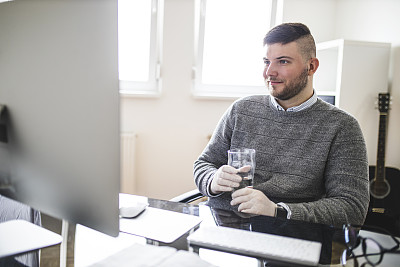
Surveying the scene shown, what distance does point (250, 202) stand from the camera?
1.12m

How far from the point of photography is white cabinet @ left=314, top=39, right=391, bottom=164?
2631 millimetres

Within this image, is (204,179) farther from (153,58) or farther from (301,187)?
(153,58)

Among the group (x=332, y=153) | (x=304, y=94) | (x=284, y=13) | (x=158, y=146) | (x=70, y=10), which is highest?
(x=284, y=13)

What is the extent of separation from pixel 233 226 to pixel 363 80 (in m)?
2.12

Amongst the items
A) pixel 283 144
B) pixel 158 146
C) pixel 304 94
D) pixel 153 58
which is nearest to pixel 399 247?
pixel 283 144

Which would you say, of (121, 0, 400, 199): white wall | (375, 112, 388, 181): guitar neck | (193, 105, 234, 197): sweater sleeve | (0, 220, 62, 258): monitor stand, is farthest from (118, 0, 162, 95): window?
(0, 220, 62, 258): monitor stand

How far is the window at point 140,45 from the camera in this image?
2965 millimetres

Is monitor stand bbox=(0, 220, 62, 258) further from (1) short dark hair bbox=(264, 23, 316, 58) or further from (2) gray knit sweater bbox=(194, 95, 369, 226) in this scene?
(1) short dark hair bbox=(264, 23, 316, 58)

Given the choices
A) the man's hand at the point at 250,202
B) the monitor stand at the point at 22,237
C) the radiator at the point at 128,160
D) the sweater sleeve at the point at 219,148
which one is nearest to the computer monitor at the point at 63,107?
the monitor stand at the point at 22,237

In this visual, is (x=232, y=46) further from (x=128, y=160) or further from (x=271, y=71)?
(x=271, y=71)

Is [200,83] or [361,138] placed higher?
[200,83]

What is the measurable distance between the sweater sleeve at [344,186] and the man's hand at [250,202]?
0.40ft

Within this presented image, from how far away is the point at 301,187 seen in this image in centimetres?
145

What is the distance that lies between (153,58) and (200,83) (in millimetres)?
448
